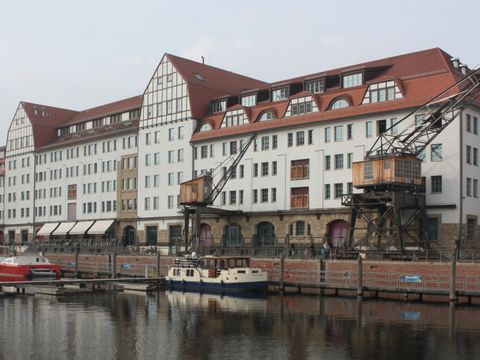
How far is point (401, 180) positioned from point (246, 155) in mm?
22335

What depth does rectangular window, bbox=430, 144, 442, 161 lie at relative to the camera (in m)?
60.9

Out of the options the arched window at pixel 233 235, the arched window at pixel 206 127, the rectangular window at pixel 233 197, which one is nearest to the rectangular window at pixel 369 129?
the rectangular window at pixel 233 197

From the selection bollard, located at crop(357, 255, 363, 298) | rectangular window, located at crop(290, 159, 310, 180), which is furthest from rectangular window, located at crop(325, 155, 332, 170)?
bollard, located at crop(357, 255, 363, 298)

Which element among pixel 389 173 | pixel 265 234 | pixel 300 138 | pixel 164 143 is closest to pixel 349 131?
pixel 300 138

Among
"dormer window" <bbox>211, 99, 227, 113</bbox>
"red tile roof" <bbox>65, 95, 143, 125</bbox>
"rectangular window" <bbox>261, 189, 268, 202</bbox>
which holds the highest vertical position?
"red tile roof" <bbox>65, 95, 143, 125</bbox>

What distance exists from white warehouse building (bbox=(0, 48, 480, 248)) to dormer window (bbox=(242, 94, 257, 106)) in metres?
0.17

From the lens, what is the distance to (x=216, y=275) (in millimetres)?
55844

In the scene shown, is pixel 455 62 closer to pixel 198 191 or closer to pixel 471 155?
pixel 471 155

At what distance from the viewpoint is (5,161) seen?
11350 centimetres

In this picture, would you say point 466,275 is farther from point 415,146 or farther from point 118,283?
point 118,283

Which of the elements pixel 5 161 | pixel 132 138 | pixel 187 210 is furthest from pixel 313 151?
pixel 5 161

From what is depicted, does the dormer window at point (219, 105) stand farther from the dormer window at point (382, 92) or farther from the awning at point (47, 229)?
the awning at point (47, 229)

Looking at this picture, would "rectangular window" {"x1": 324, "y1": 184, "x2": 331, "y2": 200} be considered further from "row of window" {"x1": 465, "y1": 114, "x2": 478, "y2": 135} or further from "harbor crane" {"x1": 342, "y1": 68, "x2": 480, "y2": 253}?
"row of window" {"x1": 465, "y1": 114, "x2": 478, "y2": 135}

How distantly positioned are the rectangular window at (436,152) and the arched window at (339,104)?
9.64m
